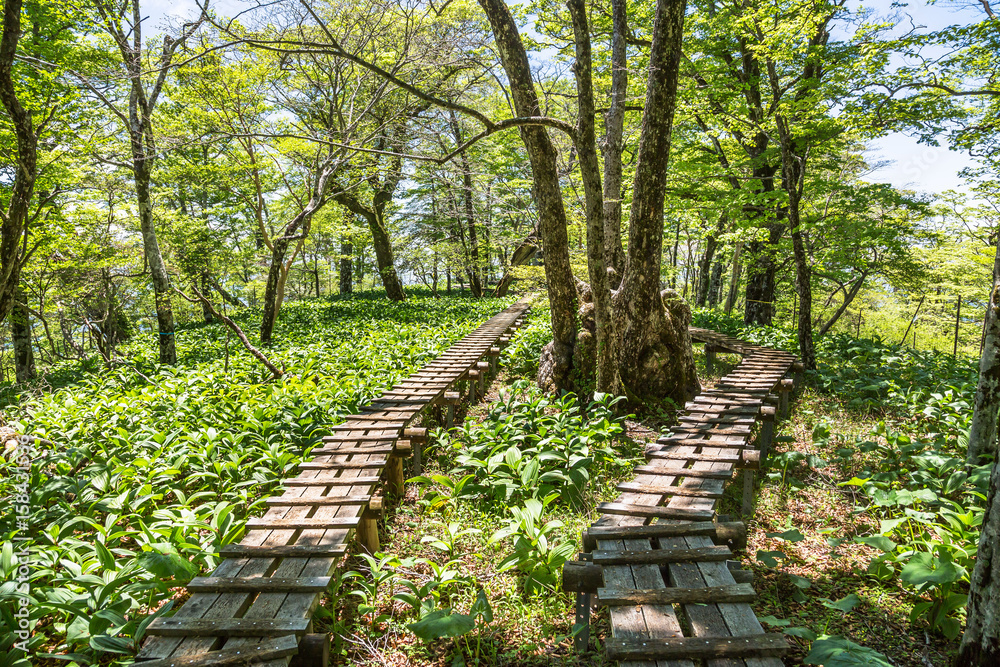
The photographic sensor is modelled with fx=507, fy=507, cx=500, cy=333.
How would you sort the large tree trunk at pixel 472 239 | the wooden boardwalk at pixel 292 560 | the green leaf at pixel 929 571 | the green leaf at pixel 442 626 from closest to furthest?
1. the wooden boardwalk at pixel 292 560
2. the green leaf at pixel 442 626
3. the green leaf at pixel 929 571
4. the large tree trunk at pixel 472 239

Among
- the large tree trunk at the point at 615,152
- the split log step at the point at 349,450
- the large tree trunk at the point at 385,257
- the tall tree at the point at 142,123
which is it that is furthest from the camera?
the large tree trunk at the point at 385,257

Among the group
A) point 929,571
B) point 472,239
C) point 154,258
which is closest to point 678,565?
point 929,571

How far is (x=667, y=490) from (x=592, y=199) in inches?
137

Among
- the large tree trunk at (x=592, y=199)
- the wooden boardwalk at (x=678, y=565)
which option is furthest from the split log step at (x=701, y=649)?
the large tree trunk at (x=592, y=199)

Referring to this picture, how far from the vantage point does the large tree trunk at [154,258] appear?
977cm

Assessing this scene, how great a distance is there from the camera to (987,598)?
2438 millimetres

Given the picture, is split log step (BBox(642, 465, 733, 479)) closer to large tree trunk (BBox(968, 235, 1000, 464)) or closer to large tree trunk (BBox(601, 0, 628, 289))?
large tree trunk (BBox(968, 235, 1000, 464))

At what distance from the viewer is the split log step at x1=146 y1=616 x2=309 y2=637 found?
255 cm

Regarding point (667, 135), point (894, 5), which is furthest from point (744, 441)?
point (894, 5)

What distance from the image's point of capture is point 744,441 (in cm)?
458

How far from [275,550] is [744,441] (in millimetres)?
3903

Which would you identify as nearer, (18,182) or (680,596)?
(680,596)

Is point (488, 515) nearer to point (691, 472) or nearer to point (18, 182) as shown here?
point (691, 472)

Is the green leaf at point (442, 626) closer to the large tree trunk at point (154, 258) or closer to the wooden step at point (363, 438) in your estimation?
the wooden step at point (363, 438)
